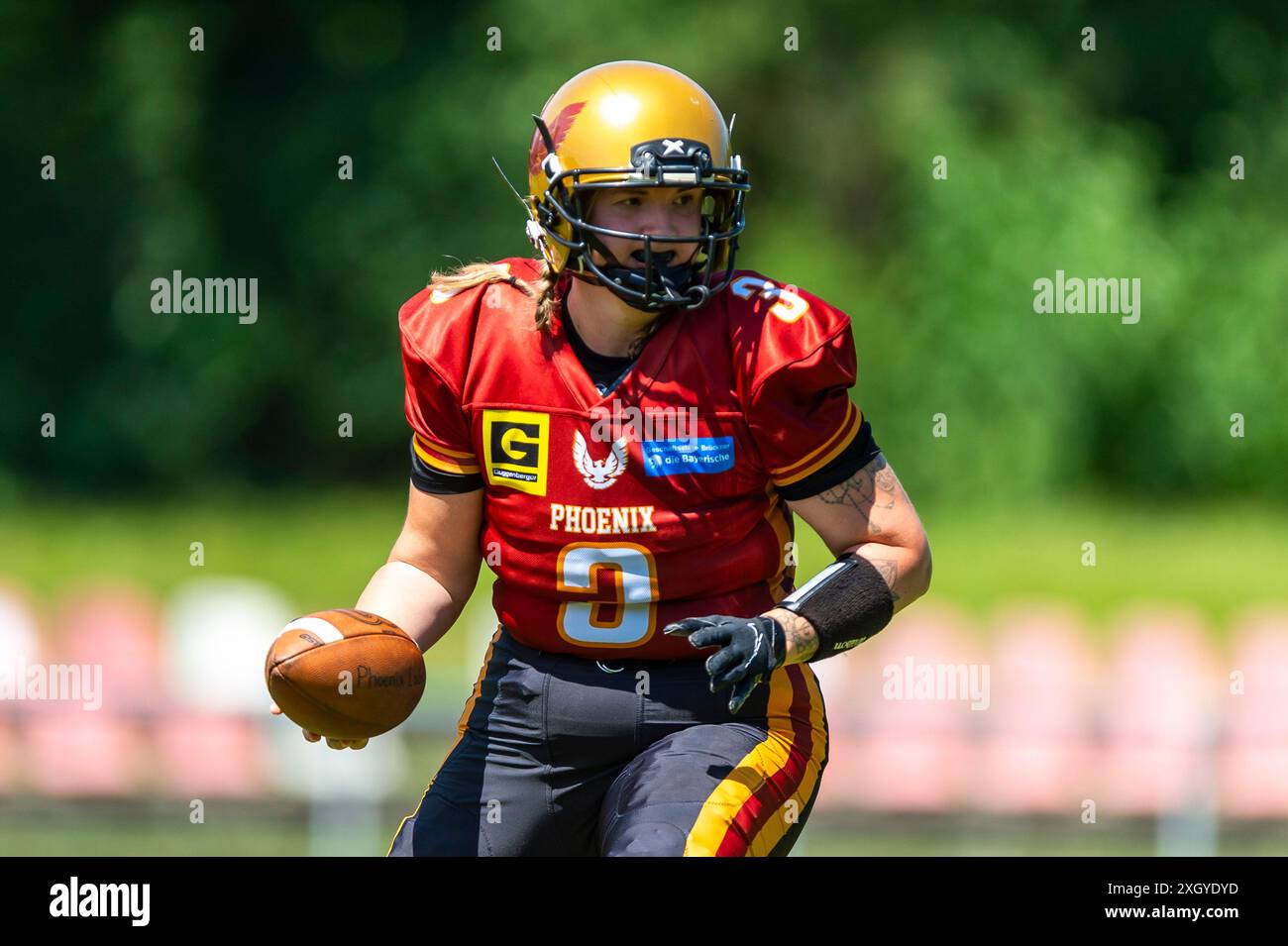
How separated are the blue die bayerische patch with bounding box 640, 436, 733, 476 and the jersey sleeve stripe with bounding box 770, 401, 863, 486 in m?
0.14

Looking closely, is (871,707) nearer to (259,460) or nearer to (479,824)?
(479,824)

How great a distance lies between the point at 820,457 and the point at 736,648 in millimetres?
449

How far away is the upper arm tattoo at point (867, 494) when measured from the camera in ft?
11.3

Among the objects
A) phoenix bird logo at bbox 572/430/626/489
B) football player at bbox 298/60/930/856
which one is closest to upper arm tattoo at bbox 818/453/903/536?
football player at bbox 298/60/930/856

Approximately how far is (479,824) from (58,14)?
18.0 metres

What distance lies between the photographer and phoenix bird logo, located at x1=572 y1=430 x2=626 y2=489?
3.41 meters

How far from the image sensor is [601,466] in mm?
3418

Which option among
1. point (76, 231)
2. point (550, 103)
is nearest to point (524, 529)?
point (550, 103)

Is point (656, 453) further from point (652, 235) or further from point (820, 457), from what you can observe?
point (652, 235)

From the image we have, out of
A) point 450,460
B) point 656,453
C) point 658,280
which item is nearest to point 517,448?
point 450,460

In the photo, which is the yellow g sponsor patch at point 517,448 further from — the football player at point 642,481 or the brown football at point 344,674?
the brown football at point 344,674

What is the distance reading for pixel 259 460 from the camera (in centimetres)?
1869

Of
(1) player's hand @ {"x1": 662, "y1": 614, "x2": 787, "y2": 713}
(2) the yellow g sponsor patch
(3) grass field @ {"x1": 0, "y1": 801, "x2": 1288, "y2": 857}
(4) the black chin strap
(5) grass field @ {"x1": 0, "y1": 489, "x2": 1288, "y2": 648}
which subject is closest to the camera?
(1) player's hand @ {"x1": 662, "y1": 614, "x2": 787, "y2": 713}

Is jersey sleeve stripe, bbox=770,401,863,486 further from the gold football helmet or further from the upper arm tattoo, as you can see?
the gold football helmet
